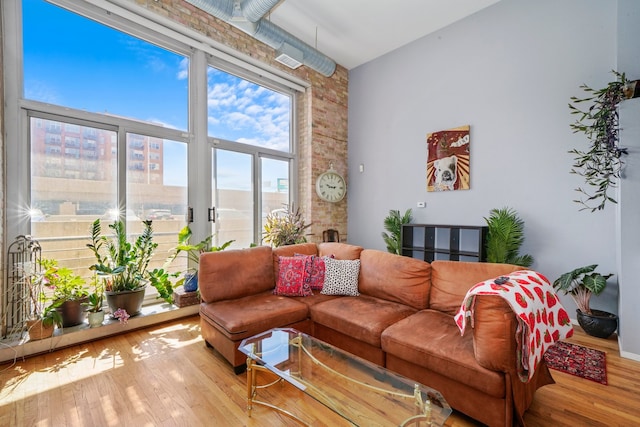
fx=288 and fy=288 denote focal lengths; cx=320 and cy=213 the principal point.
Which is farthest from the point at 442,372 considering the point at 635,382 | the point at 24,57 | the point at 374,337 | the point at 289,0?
the point at 24,57

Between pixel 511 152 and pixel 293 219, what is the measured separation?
2.97 metres

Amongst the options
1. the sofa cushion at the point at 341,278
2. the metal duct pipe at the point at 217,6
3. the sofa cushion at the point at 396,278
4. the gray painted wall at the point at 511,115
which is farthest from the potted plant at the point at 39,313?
the gray painted wall at the point at 511,115

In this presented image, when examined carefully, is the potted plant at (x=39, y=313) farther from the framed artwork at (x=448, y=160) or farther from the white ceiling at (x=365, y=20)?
the framed artwork at (x=448, y=160)

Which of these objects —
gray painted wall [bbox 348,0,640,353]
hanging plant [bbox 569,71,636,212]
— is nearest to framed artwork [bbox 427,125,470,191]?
gray painted wall [bbox 348,0,640,353]

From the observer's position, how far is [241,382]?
6.96 ft

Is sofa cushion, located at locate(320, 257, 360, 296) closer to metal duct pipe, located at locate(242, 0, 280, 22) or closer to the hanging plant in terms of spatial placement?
the hanging plant

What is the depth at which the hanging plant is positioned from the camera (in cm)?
251

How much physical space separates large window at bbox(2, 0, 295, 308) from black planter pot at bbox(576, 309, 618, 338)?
4082mm

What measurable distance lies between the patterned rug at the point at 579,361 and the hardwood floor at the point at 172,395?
0.06 meters

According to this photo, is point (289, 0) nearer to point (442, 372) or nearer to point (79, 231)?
point (79, 231)

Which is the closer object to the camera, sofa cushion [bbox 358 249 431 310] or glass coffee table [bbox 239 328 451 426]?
glass coffee table [bbox 239 328 451 426]

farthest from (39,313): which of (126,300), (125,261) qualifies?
(125,261)

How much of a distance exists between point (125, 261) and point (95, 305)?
49cm

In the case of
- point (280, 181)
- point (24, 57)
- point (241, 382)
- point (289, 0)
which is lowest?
point (241, 382)
